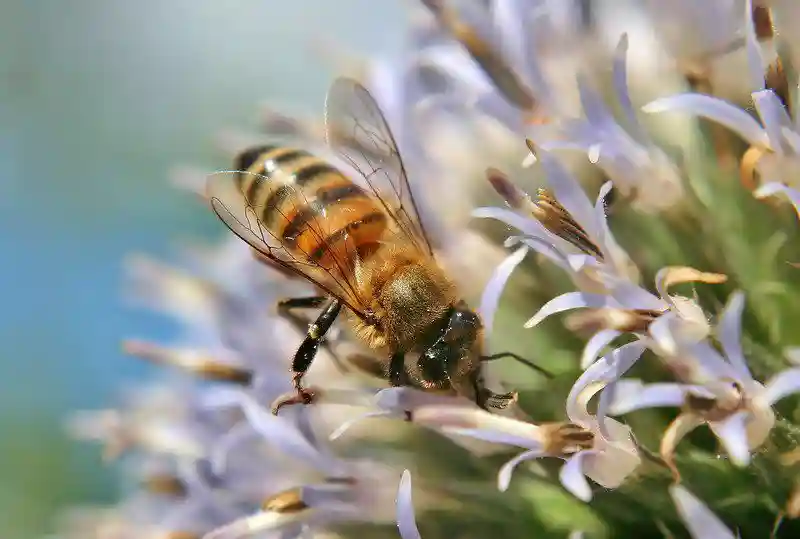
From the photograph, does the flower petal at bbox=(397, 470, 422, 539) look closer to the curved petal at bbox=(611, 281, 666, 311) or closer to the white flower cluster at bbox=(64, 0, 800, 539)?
the white flower cluster at bbox=(64, 0, 800, 539)

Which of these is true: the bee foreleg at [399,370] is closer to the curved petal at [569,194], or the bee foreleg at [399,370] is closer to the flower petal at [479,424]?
the flower petal at [479,424]

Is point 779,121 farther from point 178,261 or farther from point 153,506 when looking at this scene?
point 178,261

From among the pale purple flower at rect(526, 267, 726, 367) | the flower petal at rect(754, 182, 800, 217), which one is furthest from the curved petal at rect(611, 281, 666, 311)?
the flower petal at rect(754, 182, 800, 217)

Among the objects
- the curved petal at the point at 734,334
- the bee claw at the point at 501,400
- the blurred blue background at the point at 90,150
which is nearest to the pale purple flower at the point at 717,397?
the curved petal at the point at 734,334

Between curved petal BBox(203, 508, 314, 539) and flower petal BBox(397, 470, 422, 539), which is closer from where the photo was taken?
flower petal BBox(397, 470, 422, 539)

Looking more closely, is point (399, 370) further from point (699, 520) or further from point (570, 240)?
point (699, 520)

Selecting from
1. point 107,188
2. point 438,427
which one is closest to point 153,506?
point 438,427

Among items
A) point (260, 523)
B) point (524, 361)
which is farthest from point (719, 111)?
point (260, 523)
